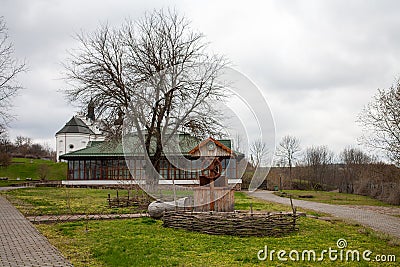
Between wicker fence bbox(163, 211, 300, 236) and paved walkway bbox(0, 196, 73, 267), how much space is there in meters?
3.97

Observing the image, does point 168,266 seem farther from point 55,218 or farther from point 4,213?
point 4,213

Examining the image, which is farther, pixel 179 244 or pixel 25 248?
pixel 179 244

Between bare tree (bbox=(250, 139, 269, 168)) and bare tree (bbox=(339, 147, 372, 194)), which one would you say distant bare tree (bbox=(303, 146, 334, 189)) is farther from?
bare tree (bbox=(250, 139, 269, 168))

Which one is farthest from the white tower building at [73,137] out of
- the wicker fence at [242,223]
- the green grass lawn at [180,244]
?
the wicker fence at [242,223]

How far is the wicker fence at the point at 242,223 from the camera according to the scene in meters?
11.1

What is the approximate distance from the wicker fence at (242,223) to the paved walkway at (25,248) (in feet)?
13.0

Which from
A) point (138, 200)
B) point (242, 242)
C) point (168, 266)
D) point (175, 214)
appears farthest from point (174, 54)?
point (168, 266)

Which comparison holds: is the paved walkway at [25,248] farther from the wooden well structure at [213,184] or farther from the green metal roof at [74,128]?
the green metal roof at [74,128]

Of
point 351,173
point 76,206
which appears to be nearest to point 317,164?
point 351,173

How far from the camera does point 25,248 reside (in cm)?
949

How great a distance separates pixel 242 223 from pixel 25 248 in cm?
540

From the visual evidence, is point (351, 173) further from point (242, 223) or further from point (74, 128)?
point (74, 128)

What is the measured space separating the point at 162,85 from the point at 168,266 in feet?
45.7

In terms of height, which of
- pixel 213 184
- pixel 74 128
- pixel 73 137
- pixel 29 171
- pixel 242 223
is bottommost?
pixel 242 223
